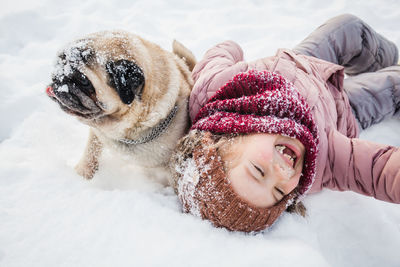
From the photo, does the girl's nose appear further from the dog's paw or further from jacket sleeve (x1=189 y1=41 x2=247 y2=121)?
the dog's paw

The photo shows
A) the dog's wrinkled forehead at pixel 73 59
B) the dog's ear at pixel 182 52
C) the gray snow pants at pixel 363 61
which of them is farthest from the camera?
the dog's ear at pixel 182 52

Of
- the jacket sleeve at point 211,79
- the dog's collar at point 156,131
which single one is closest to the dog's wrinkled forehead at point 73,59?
the dog's collar at point 156,131

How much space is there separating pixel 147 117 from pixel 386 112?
6.38 ft

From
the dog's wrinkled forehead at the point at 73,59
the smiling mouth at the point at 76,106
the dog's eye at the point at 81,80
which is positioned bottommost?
the smiling mouth at the point at 76,106

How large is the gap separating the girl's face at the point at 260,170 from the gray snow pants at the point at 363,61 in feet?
4.30

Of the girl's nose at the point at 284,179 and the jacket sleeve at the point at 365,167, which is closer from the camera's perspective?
the girl's nose at the point at 284,179

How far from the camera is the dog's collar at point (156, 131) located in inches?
63.7

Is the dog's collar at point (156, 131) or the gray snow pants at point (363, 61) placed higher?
the gray snow pants at point (363, 61)

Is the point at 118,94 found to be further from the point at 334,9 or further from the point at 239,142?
the point at 334,9

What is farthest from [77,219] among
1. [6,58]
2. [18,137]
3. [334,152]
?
[6,58]

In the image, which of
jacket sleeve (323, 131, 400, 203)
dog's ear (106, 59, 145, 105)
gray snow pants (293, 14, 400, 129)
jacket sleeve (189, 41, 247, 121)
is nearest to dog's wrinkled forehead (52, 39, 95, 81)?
dog's ear (106, 59, 145, 105)

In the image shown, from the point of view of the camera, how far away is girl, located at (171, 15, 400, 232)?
1117 millimetres

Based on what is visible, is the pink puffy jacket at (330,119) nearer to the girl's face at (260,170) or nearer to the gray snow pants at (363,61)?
the gray snow pants at (363,61)

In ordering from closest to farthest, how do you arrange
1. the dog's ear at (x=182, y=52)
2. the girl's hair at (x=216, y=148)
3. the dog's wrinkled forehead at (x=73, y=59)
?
the girl's hair at (x=216, y=148) → the dog's wrinkled forehead at (x=73, y=59) → the dog's ear at (x=182, y=52)
